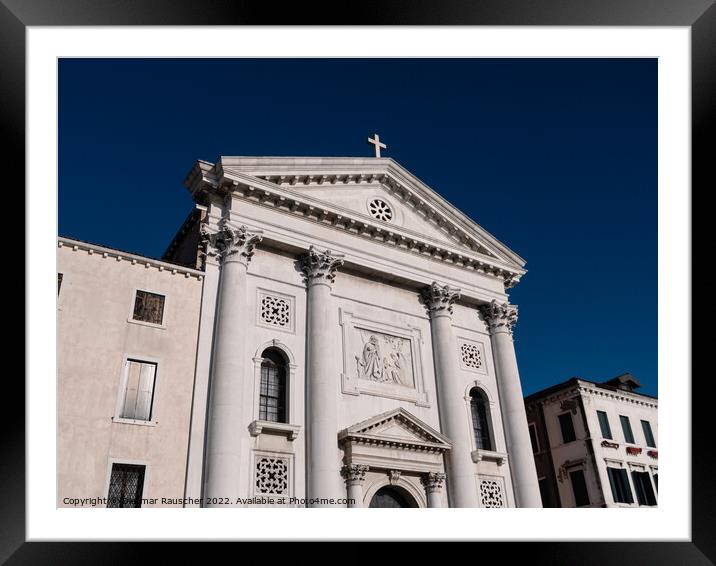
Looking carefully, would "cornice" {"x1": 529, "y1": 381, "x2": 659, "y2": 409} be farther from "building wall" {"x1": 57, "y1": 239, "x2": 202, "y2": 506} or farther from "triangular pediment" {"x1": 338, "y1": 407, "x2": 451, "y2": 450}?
"building wall" {"x1": 57, "y1": 239, "x2": 202, "y2": 506}

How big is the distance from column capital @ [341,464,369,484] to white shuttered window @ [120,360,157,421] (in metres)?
5.63

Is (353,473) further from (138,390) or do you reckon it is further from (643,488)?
(643,488)

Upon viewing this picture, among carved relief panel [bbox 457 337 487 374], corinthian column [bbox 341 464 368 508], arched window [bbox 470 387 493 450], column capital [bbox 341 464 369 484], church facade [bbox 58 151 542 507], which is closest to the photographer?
church facade [bbox 58 151 542 507]

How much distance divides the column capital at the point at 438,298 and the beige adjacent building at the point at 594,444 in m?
9.16

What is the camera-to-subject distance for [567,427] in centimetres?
2855

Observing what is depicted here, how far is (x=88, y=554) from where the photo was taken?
6711mm

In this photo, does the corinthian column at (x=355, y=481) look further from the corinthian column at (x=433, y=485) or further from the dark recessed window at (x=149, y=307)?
the dark recessed window at (x=149, y=307)

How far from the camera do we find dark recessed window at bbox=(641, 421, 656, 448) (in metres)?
29.4

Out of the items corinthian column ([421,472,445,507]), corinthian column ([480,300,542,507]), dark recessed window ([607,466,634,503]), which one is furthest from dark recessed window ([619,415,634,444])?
corinthian column ([421,472,445,507])

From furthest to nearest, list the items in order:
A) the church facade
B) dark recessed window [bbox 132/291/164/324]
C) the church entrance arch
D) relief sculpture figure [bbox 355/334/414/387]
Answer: relief sculpture figure [bbox 355/334/414/387] → the church entrance arch → dark recessed window [bbox 132/291/164/324] → the church facade

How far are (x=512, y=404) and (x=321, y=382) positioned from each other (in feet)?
25.9
